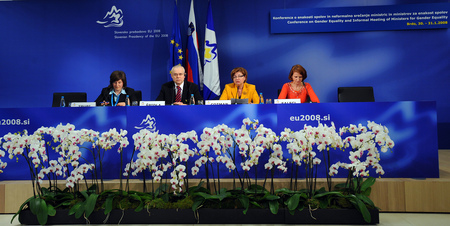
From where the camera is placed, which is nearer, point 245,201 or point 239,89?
point 245,201

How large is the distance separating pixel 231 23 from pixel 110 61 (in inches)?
80.7

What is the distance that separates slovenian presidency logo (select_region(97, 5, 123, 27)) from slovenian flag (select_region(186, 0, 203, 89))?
1.17 metres

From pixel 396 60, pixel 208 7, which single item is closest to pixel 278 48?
pixel 208 7

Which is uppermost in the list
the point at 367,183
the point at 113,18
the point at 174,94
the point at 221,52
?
the point at 113,18

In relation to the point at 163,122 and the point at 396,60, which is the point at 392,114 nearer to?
the point at 163,122

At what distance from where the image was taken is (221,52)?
5.36m

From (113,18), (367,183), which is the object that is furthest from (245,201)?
(113,18)

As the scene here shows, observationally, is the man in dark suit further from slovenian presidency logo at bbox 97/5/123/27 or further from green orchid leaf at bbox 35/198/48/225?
slovenian presidency logo at bbox 97/5/123/27

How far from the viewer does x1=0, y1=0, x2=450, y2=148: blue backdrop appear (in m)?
5.15

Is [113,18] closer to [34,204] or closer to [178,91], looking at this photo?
[178,91]

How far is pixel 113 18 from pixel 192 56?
1.50m

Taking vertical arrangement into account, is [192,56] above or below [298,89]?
above

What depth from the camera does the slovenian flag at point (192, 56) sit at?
5125 mm

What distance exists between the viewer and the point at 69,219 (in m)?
2.26
